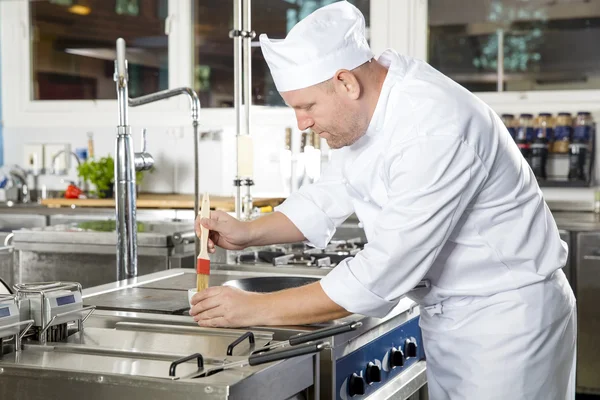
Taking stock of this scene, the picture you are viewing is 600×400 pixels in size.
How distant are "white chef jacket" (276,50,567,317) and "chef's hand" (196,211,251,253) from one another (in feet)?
0.97

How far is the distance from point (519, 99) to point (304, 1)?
1.42 meters

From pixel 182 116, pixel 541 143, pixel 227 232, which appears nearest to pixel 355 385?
pixel 227 232

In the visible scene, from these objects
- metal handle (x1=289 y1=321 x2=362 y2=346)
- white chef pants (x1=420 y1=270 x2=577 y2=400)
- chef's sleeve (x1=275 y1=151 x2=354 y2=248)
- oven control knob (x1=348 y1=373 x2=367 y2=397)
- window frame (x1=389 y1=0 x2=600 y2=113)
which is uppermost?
window frame (x1=389 y1=0 x2=600 y2=113)

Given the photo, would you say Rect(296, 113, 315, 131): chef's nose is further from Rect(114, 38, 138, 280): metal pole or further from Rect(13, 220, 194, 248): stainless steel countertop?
Rect(13, 220, 194, 248): stainless steel countertop

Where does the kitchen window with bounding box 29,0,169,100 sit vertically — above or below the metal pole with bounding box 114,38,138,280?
above

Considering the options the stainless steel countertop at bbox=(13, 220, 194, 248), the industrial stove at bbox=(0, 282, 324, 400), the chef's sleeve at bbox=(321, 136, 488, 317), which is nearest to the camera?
the industrial stove at bbox=(0, 282, 324, 400)

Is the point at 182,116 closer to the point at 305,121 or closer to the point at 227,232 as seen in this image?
the point at 227,232

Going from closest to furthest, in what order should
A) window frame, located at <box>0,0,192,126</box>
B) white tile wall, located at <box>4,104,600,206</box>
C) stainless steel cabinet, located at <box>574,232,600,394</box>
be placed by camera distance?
stainless steel cabinet, located at <box>574,232,600,394</box> < white tile wall, located at <box>4,104,600,206</box> < window frame, located at <box>0,0,192,126</box>

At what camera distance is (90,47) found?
5.57m

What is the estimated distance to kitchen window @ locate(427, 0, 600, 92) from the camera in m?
4.69

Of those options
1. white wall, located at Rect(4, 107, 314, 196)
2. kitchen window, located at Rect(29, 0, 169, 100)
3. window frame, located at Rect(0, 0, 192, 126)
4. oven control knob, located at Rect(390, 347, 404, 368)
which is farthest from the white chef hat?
kitchen window, located at Rect(29, 0, 169, 100)

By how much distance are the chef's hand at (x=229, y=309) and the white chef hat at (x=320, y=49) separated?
0.42 m

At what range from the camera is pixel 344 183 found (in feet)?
6.65

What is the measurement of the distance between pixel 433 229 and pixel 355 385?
0.42 metres
